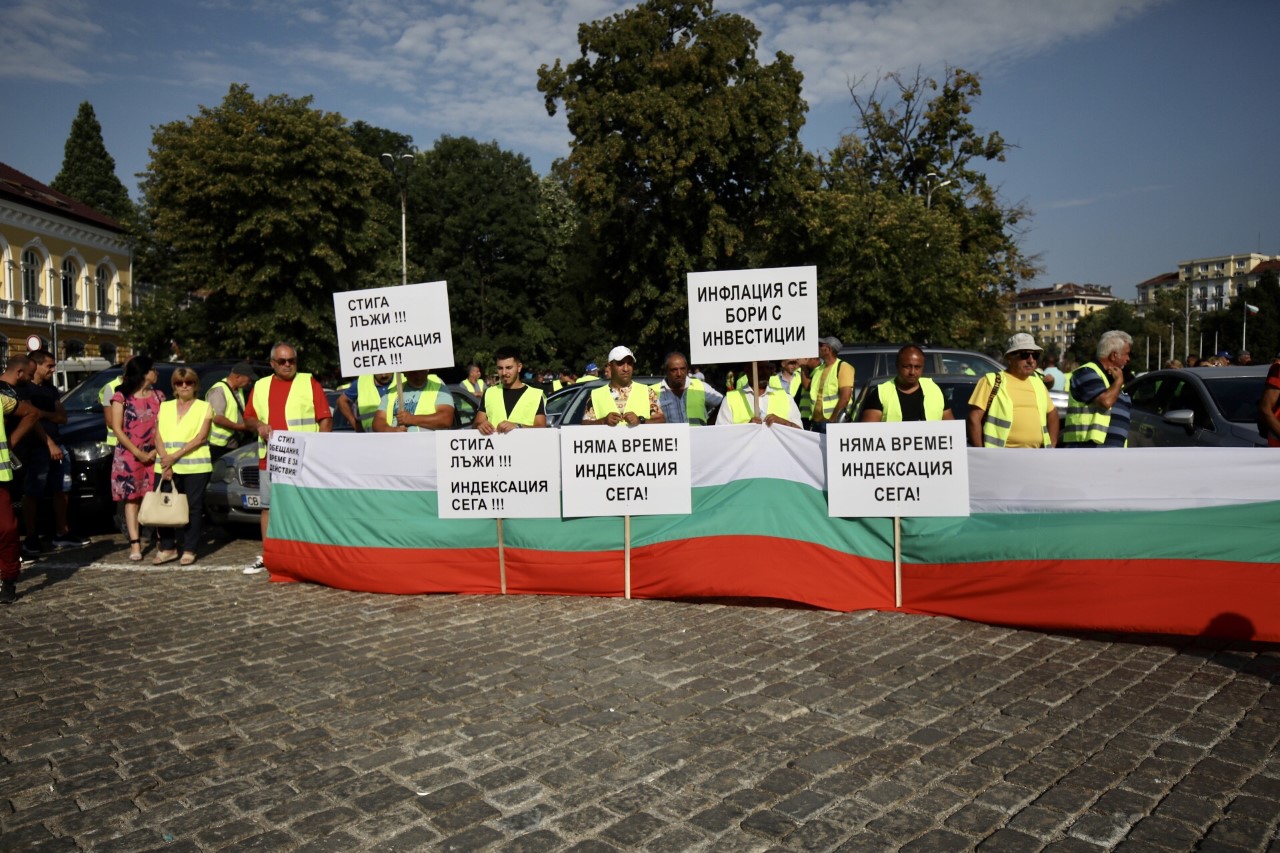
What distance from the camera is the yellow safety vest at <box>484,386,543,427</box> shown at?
25.3 ft

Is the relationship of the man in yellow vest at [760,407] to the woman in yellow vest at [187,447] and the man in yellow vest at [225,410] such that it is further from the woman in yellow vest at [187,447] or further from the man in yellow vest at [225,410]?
the woman in yellow vest at [187,447]

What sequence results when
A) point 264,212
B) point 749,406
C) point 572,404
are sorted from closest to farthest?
point 749,406 < point 572,404 < point 264,212

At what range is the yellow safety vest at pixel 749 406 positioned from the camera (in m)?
7.94

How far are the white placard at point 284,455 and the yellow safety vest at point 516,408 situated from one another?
5.43ft

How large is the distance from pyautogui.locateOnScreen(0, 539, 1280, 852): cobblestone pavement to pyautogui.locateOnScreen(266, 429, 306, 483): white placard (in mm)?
1567

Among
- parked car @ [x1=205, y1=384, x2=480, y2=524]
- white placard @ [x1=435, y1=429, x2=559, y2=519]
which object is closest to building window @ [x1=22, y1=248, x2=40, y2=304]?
parked car @ [x1=205, y1=384, x2=480, y2=524]

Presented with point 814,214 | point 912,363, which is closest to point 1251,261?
point 814,214

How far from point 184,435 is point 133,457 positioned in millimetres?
797

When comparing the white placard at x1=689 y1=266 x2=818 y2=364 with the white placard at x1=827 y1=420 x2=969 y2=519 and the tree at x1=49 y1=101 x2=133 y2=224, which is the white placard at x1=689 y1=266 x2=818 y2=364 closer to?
the white placard at x1=827 y1=420 x2=969 y2=519

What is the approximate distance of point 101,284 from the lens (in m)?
55.8

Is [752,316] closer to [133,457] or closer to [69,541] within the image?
[133,457]

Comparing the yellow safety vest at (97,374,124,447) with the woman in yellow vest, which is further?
the yellow safety vest at (97,374,124,447)

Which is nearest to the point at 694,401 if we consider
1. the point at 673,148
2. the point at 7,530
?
the point at 7,530

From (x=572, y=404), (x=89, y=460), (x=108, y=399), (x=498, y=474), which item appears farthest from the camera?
(x=572, y=404)
